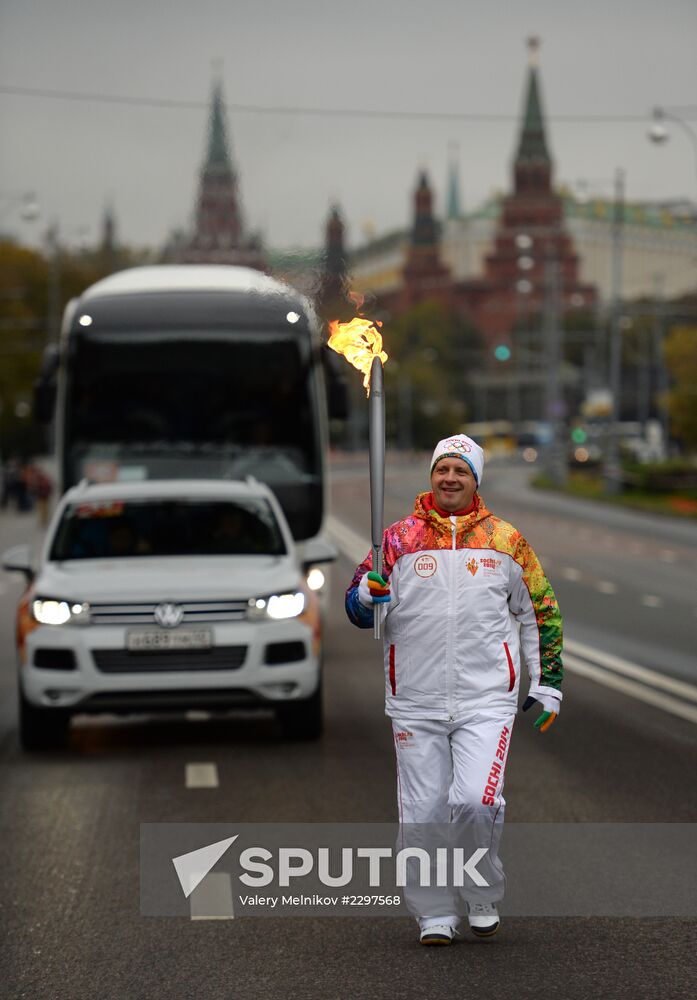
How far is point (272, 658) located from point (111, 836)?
2947 mm

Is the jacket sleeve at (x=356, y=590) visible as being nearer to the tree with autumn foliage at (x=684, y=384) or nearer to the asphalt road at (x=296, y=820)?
the asphalt road at (x=296, y=820)

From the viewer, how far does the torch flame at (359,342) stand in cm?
676

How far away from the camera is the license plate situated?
37.7ft

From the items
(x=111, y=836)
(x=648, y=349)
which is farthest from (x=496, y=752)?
(x=648, y=349)

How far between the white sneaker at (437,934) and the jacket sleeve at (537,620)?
2.71ft

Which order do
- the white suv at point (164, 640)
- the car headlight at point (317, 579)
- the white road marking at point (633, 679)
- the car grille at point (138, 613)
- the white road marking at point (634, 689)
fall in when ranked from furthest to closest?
the car headlight at point (317, 579) → the white road marking at point (633, 679) → the white road marking at point (634, 689) → the car grille at point (138, 613) → the white suv at point (164, 640)

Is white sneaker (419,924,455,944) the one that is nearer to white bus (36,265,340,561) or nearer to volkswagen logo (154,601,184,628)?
volkswagen logo (154,601,184,628)

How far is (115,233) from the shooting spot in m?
194

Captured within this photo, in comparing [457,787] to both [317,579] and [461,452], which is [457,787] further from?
[317,579]

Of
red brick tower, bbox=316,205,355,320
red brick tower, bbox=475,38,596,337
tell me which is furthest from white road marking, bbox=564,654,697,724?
red brick tower, bbox=475,38,596,337

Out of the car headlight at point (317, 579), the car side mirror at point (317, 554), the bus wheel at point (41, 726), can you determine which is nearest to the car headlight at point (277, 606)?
the car side mirror at point (317, 554)

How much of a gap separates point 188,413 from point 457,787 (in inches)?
454

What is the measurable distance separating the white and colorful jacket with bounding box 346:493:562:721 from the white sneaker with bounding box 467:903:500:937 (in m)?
0.66

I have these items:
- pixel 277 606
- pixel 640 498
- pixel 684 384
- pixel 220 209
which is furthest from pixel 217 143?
pixel 684 384
